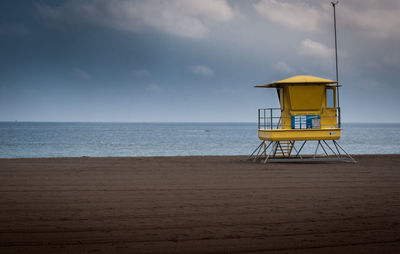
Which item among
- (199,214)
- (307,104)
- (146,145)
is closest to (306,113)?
(307,104)

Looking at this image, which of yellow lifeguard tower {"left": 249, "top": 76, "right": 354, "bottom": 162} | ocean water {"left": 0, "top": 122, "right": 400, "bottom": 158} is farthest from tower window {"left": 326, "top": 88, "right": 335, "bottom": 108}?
ocean water {"left": 0, "top": 122, "right": 400, "bottom": 158}

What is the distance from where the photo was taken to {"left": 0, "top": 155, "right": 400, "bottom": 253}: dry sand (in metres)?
4.89

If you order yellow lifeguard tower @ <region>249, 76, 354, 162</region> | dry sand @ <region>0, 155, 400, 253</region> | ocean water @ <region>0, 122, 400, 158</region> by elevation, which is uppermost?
yellow lifeguard tower @ <region>249, 76, 354, 162</region>

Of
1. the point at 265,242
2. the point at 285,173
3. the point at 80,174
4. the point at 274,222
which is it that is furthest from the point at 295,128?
the point at 265,242

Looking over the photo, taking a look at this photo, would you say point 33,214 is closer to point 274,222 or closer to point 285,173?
point 274,222

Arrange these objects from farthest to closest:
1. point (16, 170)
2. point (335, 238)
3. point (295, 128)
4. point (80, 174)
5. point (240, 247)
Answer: point (295, 128) < point (16, 170) < point (80, 174) < point (335, 238) < point (240, 247)

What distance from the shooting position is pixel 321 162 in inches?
699

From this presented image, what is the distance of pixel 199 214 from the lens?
21.8ft

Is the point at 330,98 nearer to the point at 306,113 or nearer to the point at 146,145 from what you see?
the point at 306,113

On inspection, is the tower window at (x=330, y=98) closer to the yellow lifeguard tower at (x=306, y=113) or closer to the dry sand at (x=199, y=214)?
the yellow lifeguard tower at (x=306, y=113)

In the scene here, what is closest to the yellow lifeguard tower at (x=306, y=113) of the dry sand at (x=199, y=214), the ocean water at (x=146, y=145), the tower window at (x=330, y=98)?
the tower window at (x=330, y=98)

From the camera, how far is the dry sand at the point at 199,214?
4895mm

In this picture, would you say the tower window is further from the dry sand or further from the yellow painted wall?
the dry sand

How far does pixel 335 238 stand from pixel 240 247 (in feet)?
4.09
